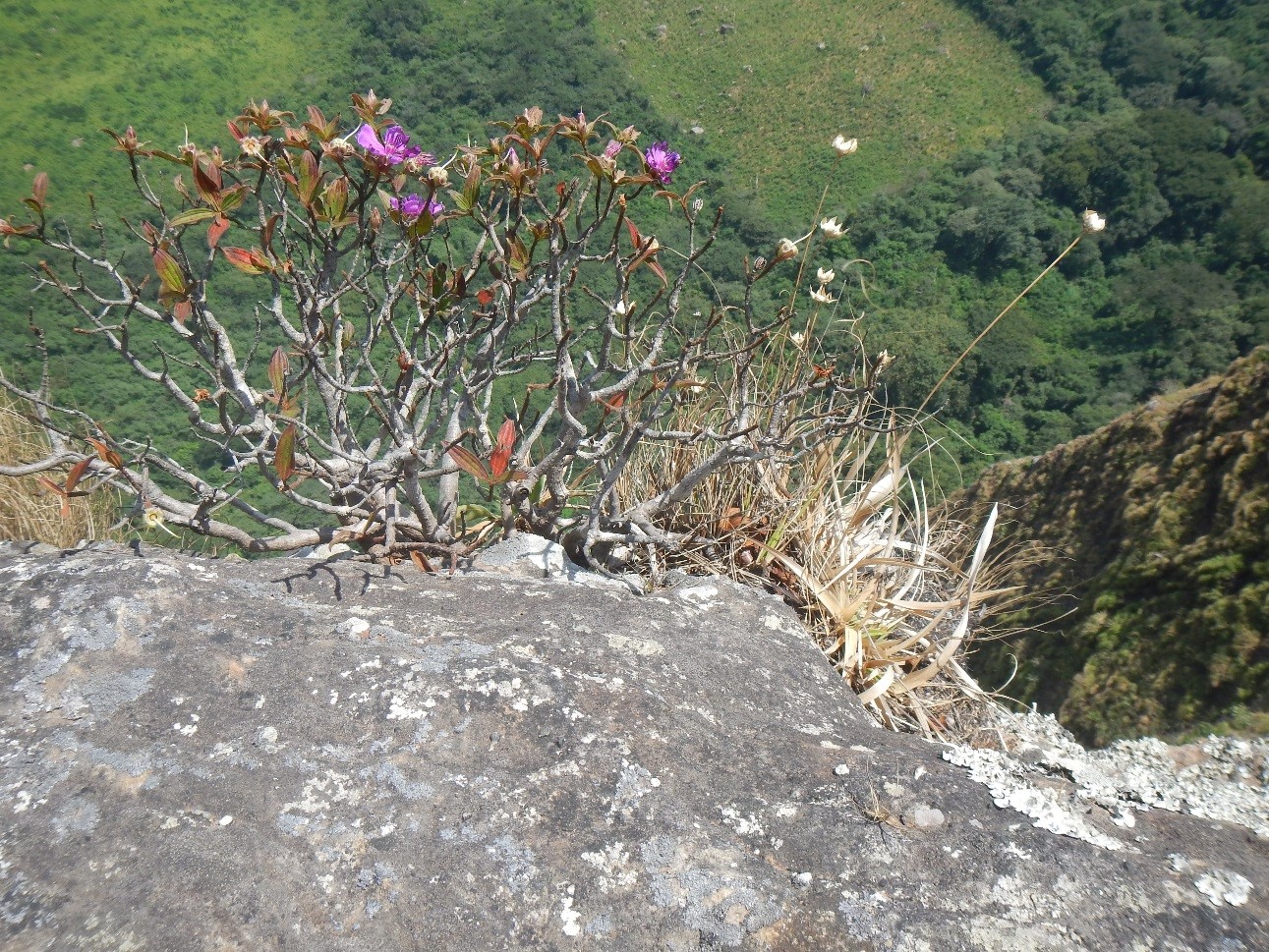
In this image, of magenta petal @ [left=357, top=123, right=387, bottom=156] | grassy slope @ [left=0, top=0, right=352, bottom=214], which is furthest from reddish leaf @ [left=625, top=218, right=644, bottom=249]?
grassy slope @ [left=0, top=0, right=352, bottom=214]

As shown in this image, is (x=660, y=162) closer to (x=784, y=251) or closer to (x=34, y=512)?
(x=784, y=251)

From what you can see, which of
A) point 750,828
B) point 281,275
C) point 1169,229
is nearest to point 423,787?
point 750,828

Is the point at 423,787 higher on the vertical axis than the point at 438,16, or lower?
higher

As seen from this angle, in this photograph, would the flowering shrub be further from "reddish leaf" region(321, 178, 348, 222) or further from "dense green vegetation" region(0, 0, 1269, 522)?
"dense green vegetation" region(0, 0, 1269, 522)

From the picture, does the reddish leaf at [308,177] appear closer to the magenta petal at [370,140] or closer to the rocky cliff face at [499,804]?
the magenta petal at [370,140]

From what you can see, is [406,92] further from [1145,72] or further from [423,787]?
[1145,72]

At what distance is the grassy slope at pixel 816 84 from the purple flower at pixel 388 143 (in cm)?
2908

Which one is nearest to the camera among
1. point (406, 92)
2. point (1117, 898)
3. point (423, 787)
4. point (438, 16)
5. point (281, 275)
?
point (1117, 898)

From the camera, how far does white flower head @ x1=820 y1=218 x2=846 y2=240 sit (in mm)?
2244

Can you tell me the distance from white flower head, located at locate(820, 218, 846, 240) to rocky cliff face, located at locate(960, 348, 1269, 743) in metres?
1.16

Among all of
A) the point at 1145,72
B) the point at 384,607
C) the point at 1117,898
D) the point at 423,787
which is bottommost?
the point at 384,607

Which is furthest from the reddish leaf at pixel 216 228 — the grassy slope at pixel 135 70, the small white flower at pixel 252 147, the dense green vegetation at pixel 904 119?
the grassy slope at pixel 135 70

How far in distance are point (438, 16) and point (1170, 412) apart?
113 ft

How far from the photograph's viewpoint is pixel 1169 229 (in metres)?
32.5
